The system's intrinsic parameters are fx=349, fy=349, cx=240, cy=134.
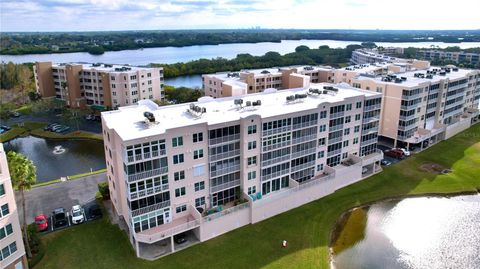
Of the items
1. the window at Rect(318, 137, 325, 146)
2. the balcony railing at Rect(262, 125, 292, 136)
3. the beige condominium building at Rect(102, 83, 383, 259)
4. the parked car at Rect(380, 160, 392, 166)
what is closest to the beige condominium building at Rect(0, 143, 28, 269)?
the beige condominium building at Rect(102, 83, 383, 259)

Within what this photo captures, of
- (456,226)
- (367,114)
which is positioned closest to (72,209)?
(367,114)

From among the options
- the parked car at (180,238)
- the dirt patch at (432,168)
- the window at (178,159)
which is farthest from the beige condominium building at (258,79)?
the parked car at (180,238)

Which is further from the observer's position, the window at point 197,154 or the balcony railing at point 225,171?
the balcony railing at point 225,171

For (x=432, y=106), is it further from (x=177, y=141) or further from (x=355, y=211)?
(x=177, y=141)

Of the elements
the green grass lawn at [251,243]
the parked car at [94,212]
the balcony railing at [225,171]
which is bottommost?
the green grass lawn at [251,243]

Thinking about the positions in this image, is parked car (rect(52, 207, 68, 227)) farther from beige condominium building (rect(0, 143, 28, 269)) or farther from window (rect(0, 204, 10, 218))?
window (rect(0, 204, 10, 218))

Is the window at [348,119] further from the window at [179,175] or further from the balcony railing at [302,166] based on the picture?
the window at [179,175]

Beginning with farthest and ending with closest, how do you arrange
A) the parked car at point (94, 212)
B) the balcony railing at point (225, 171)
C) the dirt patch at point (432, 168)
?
the dirt patch at point (432, 168) → the parked car at point (94, 212) → the balcony railing at point (225, 171)
